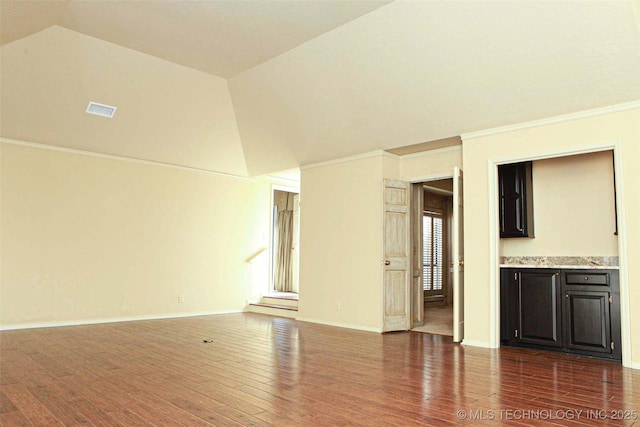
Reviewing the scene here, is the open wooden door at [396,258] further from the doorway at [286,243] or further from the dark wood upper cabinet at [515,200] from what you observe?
the doorway at [286,243]

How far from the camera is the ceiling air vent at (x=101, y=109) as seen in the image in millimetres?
6234

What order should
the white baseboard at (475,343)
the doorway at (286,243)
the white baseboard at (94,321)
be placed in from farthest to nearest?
1. the doorway at (286,243)
2. the white baseboard at (94,321)
3. the white baseboard at (475,343)

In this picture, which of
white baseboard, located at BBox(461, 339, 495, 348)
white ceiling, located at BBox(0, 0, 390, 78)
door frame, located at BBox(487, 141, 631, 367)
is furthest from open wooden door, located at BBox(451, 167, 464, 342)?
white ceiling, located at BBox(0, 0, 390, 78)

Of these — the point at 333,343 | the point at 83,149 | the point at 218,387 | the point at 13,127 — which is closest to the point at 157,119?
the point at 83,149

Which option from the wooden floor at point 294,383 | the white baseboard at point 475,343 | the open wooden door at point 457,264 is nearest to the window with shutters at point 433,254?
the open wooden door at point 457,264

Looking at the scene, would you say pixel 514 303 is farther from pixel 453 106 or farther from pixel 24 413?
pixel 24 413

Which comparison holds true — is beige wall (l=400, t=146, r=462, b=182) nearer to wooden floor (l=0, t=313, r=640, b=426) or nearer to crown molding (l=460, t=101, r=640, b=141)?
crown molding (l=460, t=101, r=640, b=141)

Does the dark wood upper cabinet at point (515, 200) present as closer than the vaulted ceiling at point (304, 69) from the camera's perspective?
No

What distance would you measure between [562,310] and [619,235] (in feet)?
3.27

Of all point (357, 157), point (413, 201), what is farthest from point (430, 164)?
point (357, 157)

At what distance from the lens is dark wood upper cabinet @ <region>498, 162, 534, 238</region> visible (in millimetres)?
5598

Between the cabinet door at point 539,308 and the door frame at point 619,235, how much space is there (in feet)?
0.86

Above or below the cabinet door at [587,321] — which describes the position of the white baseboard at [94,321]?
below

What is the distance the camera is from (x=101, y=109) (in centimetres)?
634
